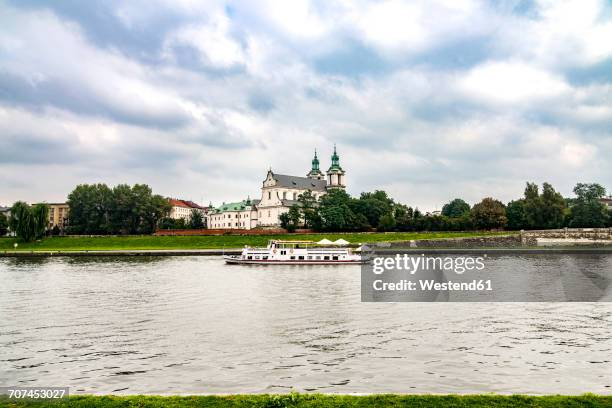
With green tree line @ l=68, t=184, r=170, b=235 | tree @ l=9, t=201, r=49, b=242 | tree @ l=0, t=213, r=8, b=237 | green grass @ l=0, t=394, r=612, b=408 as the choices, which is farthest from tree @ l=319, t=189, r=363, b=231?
green grass @ l=0, t=394, r=612, b=408

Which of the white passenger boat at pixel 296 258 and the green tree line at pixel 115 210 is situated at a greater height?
the green tree line at pixel 115 210

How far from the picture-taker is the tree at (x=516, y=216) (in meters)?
135

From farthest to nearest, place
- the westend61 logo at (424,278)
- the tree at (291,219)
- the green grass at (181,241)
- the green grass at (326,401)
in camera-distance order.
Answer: the tree at (291,219) < the green grass at (181,241) < the westend61 logo at (424,278) < the green grass at (326,401)

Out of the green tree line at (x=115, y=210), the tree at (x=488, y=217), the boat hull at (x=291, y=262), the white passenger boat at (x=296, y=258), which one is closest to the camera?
the boat hull at (x=291, y=262)

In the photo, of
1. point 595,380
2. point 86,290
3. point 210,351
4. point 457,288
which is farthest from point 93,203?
point 595,380

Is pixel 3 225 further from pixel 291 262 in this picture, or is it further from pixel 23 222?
pixel 291 262

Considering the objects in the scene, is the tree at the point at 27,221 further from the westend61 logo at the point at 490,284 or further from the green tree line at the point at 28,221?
the westend61 logo at the point at 490,284

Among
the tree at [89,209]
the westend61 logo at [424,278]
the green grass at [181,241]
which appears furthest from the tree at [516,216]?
the tree at [89,209]

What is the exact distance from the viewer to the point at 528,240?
121m

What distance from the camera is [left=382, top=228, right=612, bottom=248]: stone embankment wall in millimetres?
107812

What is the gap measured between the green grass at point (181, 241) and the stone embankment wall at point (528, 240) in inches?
222

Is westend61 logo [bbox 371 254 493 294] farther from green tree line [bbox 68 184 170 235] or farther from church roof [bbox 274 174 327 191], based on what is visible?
church roof [bbox 274 174 327 191]

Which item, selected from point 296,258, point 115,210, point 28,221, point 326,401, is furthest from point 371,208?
point 326,401

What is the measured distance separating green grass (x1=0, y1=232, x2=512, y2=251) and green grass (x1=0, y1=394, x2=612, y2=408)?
306 ft
